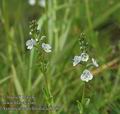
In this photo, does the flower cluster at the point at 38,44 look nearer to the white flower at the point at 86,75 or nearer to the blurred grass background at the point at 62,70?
the white flower at the point at 86,75

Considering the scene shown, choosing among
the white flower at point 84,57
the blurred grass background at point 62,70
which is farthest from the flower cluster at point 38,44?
the blurred grass background at point 62,70

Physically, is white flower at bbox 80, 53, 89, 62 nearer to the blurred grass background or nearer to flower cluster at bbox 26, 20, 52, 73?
flower cluster at bbox 26, 20, 52, 73

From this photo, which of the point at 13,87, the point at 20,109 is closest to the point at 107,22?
the point at 13,87

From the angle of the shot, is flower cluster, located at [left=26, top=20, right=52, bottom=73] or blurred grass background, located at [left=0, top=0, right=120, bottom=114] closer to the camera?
flower cluster, located at [left=26, top=20, right=52, bottom=73]

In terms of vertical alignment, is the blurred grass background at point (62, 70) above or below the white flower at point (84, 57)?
above

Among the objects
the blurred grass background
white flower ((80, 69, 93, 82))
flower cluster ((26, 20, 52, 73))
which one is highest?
the blurred grass background

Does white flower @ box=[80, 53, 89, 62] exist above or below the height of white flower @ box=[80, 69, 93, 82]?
above

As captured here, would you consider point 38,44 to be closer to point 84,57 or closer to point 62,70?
point 84,57

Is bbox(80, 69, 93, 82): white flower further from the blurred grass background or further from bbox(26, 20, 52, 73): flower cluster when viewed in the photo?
the blurred grass background

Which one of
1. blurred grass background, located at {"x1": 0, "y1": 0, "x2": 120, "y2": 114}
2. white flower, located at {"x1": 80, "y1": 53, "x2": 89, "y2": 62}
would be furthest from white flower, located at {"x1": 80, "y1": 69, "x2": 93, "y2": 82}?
blurred grass background, located at {"x1": 0, "y1": 0, "x2": 120, "y2": 114}

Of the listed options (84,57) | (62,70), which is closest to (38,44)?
(84,57)

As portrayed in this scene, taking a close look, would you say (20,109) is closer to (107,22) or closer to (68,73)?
(68,73)
